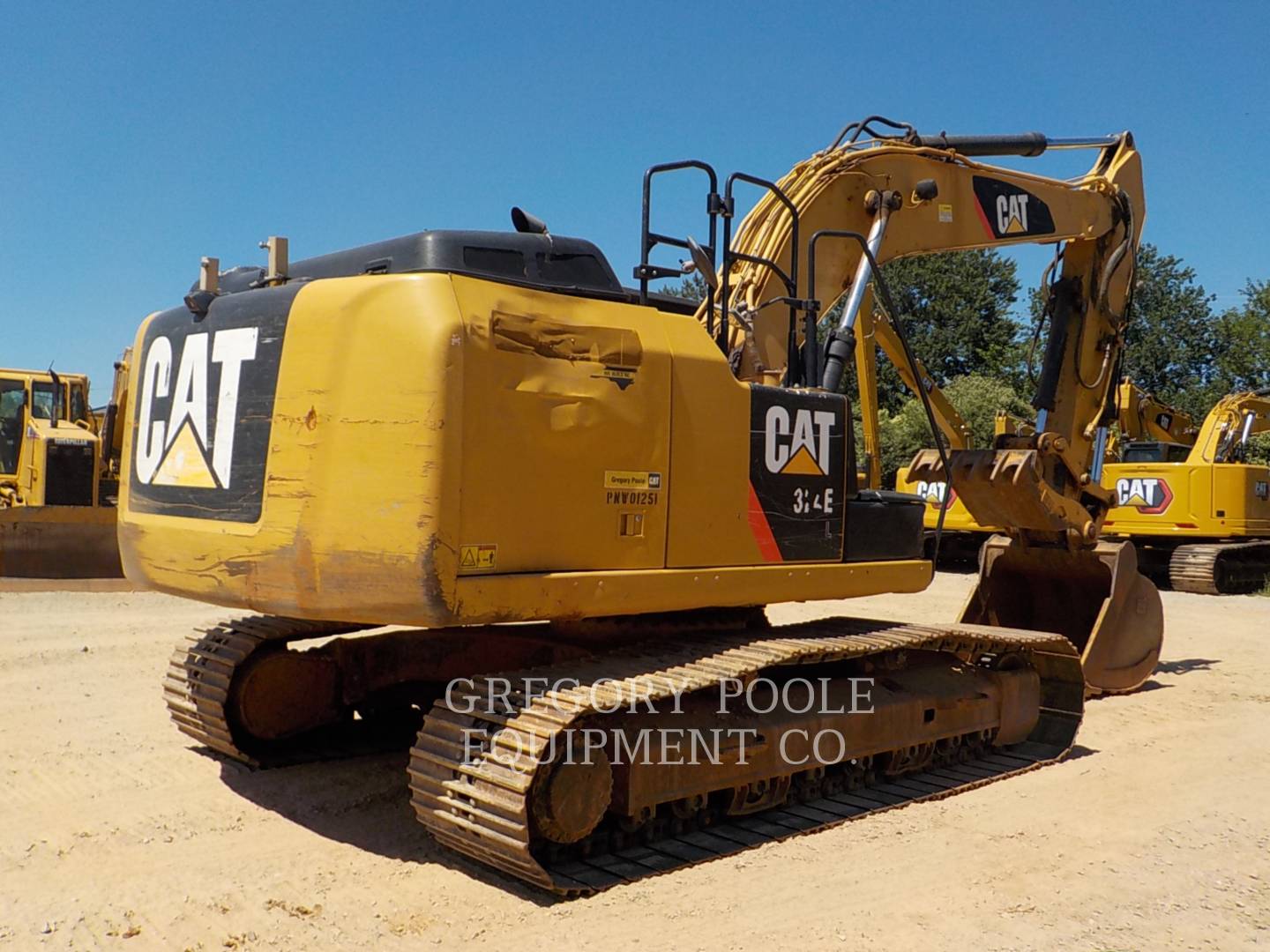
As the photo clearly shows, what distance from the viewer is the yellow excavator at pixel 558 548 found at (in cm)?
427

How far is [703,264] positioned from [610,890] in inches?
98.7

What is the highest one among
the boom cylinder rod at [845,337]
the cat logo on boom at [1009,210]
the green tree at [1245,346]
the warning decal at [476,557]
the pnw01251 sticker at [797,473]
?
the green tree at [1245,346]

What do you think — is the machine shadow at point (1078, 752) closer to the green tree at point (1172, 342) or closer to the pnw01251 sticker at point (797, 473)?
the pnw01251 sticker at point (797, 473)

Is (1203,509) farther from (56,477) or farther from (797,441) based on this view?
(56,477)

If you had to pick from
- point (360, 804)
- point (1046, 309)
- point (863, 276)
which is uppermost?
point (1046, 309)

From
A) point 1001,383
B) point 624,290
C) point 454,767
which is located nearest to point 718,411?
point 624,290

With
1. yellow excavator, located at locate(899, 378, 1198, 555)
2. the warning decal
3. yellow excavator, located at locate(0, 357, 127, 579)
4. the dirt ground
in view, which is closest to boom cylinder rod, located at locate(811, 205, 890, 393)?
the dirt ground

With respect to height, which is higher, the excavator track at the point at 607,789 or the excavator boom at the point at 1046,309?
the excavator boom at the point at 1046,309

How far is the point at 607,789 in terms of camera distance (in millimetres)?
4480

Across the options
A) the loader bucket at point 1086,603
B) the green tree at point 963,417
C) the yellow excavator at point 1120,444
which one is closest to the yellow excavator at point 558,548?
the loader bucket at point 1086,603

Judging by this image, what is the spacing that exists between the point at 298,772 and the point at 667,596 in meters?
2.31

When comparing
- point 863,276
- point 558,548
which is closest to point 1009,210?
point 863,276

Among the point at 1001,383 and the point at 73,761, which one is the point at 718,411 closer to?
the point at 73,761

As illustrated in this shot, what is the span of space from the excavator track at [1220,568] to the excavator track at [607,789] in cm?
1098
